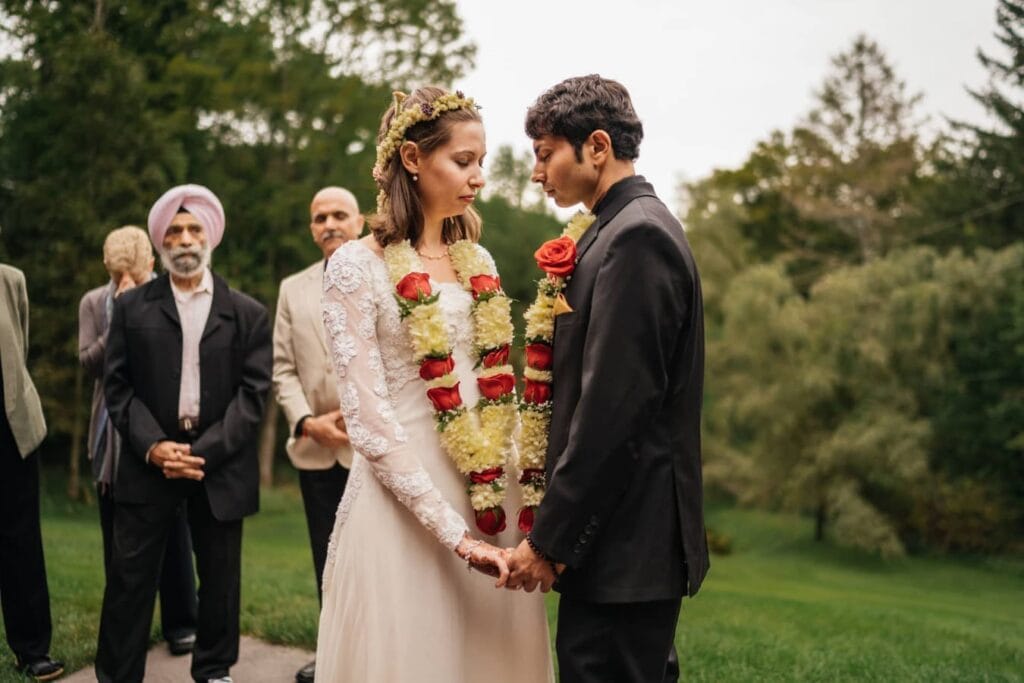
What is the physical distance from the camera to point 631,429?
2932 millimetres

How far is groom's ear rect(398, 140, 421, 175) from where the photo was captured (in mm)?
3633

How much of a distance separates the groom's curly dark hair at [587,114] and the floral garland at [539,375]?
0.31m

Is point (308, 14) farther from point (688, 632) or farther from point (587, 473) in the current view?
point (587, 473)

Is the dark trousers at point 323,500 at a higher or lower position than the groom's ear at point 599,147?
lower

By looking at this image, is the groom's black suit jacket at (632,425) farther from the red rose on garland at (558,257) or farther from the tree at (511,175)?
the tree at (511,175)

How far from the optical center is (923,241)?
3169cm

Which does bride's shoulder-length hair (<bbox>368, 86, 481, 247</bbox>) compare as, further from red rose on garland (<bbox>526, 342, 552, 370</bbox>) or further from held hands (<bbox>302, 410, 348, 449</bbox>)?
held hands (<bbox>302, 410, 348, 449</bbox>)

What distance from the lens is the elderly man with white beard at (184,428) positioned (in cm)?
499

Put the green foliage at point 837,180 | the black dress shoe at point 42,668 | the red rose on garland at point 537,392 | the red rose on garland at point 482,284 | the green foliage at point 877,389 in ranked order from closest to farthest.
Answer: the red rose on garland at point 537,392, the red rose on garland at point 482,284, the black dress shoe at point 42,668, the green foliage at point 877,389, the green foliage at point 837,180

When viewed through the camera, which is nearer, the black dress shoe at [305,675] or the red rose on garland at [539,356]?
the red rose on garland at [539,356]

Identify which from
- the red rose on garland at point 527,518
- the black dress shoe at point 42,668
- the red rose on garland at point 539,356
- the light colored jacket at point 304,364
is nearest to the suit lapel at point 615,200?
the red rose on garland at point 539,356

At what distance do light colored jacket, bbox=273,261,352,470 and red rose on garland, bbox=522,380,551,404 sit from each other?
101 inches

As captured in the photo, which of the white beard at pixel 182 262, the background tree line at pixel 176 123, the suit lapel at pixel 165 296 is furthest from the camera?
the background tree line at pixel 176 123

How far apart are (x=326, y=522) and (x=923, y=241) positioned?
98.8ft
